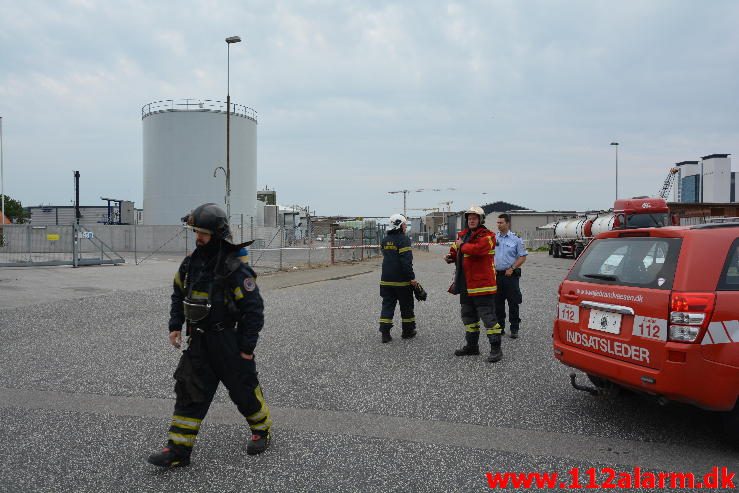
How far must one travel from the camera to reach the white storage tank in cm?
3991

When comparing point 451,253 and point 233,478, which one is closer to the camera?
point 233,478

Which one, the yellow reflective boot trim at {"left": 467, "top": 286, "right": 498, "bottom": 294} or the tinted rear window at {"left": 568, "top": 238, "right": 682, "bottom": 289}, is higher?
the tinted rear window at {"left": 568, "top": 238, "right": 682, "bottom": 289}

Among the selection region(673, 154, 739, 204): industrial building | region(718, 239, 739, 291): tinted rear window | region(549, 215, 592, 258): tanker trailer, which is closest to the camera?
region(718, 239, 739, 291): tinted rear window

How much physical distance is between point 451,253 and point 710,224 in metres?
3.40

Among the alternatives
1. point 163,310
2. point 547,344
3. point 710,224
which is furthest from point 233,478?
point 163,310

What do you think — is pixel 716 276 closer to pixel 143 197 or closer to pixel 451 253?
pixel 451 253

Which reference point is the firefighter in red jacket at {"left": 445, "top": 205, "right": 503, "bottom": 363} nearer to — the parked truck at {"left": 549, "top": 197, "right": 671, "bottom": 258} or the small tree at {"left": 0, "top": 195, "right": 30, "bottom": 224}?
the parked truck at {"left": 549, "top": 197, "right": 671, "bottom": 258}

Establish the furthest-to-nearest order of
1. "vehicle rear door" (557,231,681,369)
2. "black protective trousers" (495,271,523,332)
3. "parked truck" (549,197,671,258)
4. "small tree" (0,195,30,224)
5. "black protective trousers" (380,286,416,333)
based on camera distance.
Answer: "small tree" (0,195,30,224), "parked truck" (549,197,671,258), "black protective trousers" (495,271,523,332), "black protective trousers" (380,286,416,333), "vehicle rear door" (557,231,681,369)

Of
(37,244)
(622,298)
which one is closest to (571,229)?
(37,244)

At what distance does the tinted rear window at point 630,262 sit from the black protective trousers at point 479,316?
68.3 inches

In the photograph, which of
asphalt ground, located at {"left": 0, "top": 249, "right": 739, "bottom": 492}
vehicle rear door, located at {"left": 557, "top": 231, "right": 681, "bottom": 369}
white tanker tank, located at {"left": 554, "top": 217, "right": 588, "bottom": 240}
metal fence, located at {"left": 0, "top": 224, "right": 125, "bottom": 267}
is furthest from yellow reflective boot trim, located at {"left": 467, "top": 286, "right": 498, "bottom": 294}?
white tanker tank, located at {"left": 554, "top": 217, "right": 588, "bottom": 240}

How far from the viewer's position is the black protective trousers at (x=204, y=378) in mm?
3752

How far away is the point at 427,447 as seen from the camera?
4.06 metres

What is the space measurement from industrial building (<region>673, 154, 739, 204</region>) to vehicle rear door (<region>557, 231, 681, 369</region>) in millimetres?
61675
